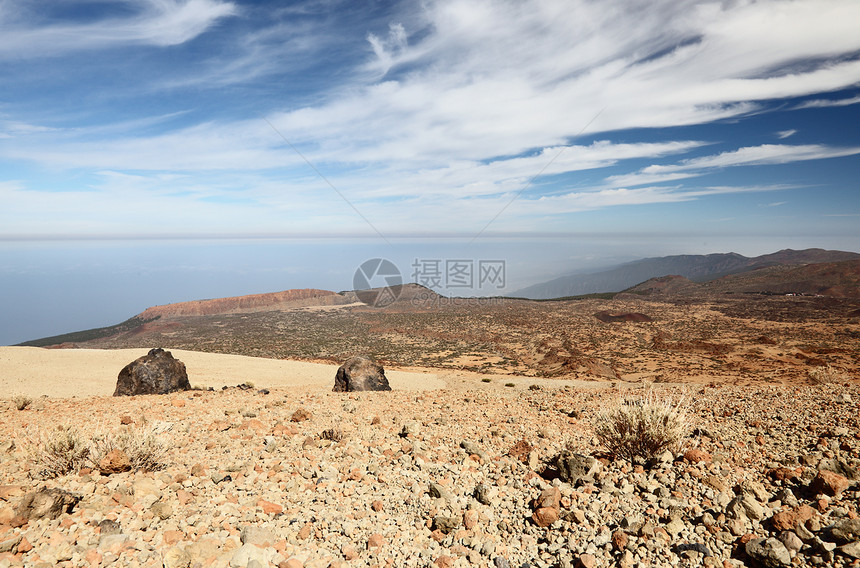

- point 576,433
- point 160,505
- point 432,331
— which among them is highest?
point 160,505

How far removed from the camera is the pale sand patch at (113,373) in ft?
44.4

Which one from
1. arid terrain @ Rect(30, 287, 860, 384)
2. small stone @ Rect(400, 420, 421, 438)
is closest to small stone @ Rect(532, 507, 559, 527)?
small stone @ Rect(400, 420, 421, 438)

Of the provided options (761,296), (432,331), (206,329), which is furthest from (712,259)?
(206,329)

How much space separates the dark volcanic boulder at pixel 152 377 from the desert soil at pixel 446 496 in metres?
4.67

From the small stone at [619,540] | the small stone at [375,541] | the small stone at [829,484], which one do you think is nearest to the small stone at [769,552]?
the small stone at [619,540]

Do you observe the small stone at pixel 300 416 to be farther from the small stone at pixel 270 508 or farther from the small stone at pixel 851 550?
the small stone at pixel 851 550

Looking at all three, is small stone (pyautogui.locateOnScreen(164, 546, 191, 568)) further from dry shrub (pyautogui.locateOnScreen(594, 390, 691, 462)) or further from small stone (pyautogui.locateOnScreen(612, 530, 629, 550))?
dry shrub (pyautogui.locateOnScreen(594, 390, 691, 462))

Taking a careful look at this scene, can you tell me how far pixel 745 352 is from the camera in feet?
76.4

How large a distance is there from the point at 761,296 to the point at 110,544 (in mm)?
65613

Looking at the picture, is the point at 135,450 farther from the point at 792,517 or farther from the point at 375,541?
the point at 792,517

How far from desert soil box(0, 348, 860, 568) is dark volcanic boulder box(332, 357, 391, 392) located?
215 inches

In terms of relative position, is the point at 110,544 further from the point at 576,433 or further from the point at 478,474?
the point at 576,433

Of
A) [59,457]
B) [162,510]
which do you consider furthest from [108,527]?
[59,457]

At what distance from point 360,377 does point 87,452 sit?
8.10 m
